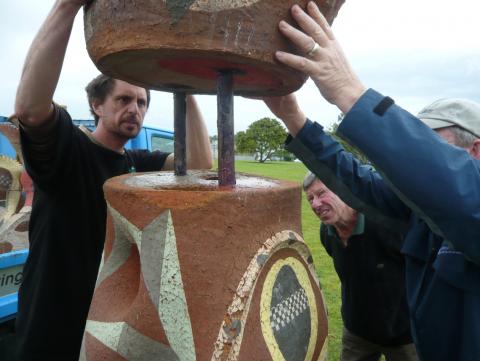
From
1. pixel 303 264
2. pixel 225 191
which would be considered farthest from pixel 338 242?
pixel 225 191

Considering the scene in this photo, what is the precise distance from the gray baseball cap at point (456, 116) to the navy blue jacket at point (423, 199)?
305 millimetres

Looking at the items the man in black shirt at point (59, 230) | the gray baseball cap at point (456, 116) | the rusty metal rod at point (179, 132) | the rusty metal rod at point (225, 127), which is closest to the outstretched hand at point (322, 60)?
the rusty metal rod at point (225, 127)

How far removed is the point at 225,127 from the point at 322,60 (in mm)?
395

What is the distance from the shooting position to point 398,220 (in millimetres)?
1727

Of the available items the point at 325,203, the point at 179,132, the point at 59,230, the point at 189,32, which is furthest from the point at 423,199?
the point at 325,203

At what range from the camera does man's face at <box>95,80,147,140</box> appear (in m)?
1.90

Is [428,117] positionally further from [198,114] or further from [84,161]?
[84,161]

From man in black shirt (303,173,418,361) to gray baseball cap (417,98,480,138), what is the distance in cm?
93

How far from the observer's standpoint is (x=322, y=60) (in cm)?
115

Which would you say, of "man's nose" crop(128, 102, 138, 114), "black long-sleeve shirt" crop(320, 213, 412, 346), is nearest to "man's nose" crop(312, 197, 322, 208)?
"black long-sleeve shirt" crop(320, 213, 412, 346)

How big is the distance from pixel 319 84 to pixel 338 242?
1.55m

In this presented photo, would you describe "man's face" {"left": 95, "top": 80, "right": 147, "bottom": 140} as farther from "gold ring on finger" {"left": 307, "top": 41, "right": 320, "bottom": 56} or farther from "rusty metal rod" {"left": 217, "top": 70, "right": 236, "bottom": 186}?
"gold ring on finger" {"left": 307, "top": 41, "right": 320, "bottom": 56}

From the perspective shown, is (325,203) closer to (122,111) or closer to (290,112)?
(290,112)

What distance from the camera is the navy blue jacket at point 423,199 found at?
3.34ft
